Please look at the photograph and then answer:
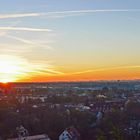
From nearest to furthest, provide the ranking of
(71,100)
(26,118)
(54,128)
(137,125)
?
(54,128) → (26,118) → (137,125) → (71,100)

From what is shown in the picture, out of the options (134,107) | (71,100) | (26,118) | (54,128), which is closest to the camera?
(54,128)

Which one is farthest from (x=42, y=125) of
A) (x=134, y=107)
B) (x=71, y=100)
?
(x=71, y=100)

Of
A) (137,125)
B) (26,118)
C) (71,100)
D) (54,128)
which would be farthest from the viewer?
(71,100)

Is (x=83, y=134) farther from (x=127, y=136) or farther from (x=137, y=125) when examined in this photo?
(x=137, y=125)

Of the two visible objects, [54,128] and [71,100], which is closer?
[54,128]

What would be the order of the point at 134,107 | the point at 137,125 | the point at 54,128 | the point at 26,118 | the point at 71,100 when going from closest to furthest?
the point at 54,128
the point at 26,118
the point at 137,125
the point at 134,107
the point at 71,100

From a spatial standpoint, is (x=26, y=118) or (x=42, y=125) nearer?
(x=42, y=125)

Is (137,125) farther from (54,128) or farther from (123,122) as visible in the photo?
(54,128)

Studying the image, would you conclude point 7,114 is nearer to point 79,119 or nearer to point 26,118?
point 26,118

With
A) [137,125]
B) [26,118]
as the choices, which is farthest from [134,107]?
[26,118]
